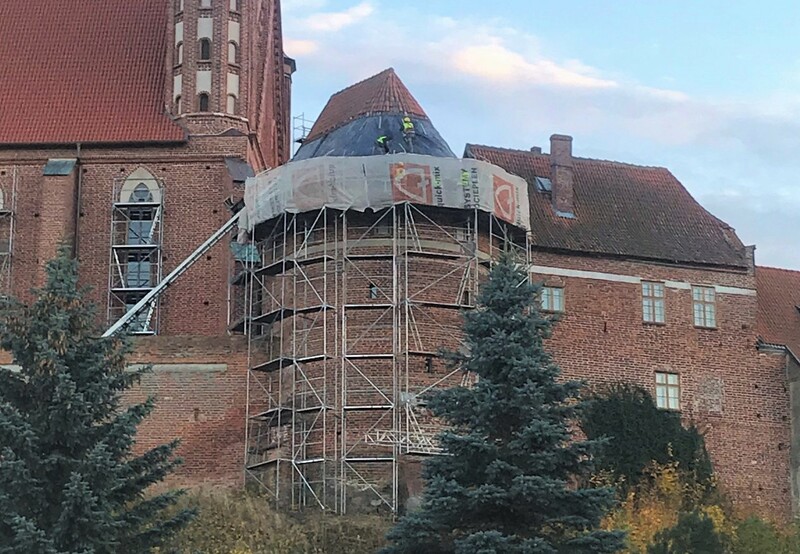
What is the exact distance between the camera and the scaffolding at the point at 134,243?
127 ft

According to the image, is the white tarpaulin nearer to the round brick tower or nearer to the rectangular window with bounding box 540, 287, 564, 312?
the round brick tower

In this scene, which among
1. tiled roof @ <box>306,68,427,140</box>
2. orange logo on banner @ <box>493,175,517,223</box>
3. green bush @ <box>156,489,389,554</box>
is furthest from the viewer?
tiled roof @ <box>306,68,427,140</box>

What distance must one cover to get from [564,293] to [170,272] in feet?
30.4

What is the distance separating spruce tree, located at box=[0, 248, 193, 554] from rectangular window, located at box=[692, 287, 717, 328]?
60.2 feet

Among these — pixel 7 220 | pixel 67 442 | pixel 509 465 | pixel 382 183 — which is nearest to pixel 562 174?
pixel 382 183

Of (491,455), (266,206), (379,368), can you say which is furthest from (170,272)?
(491,455)

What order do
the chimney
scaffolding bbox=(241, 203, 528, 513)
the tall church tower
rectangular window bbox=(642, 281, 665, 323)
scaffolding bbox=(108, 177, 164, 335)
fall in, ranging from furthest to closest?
1. the tall church tower
2. the chimney
3. scaffolding bbox=(108, 177, 164, 335)
4. rectangular window bbox=(642, 281, 665, 323)
5. scaffolding bbox=(241, 203, 528, 513)

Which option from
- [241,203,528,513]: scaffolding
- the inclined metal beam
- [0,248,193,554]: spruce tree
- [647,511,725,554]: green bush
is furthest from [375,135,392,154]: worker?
[647,511,725,554]: green bush

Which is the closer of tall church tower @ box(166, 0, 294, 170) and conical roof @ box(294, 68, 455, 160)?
conical roof @ box(294, 68, 455, 160)

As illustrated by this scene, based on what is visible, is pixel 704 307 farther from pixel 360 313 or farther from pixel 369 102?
pixel 360 313

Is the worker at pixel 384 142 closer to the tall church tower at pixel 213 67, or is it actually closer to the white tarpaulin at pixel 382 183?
the white tarpaulin at pixel 382 183

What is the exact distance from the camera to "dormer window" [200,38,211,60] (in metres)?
39.9

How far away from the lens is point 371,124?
3562 cm

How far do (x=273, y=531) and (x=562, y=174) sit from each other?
13.4m
